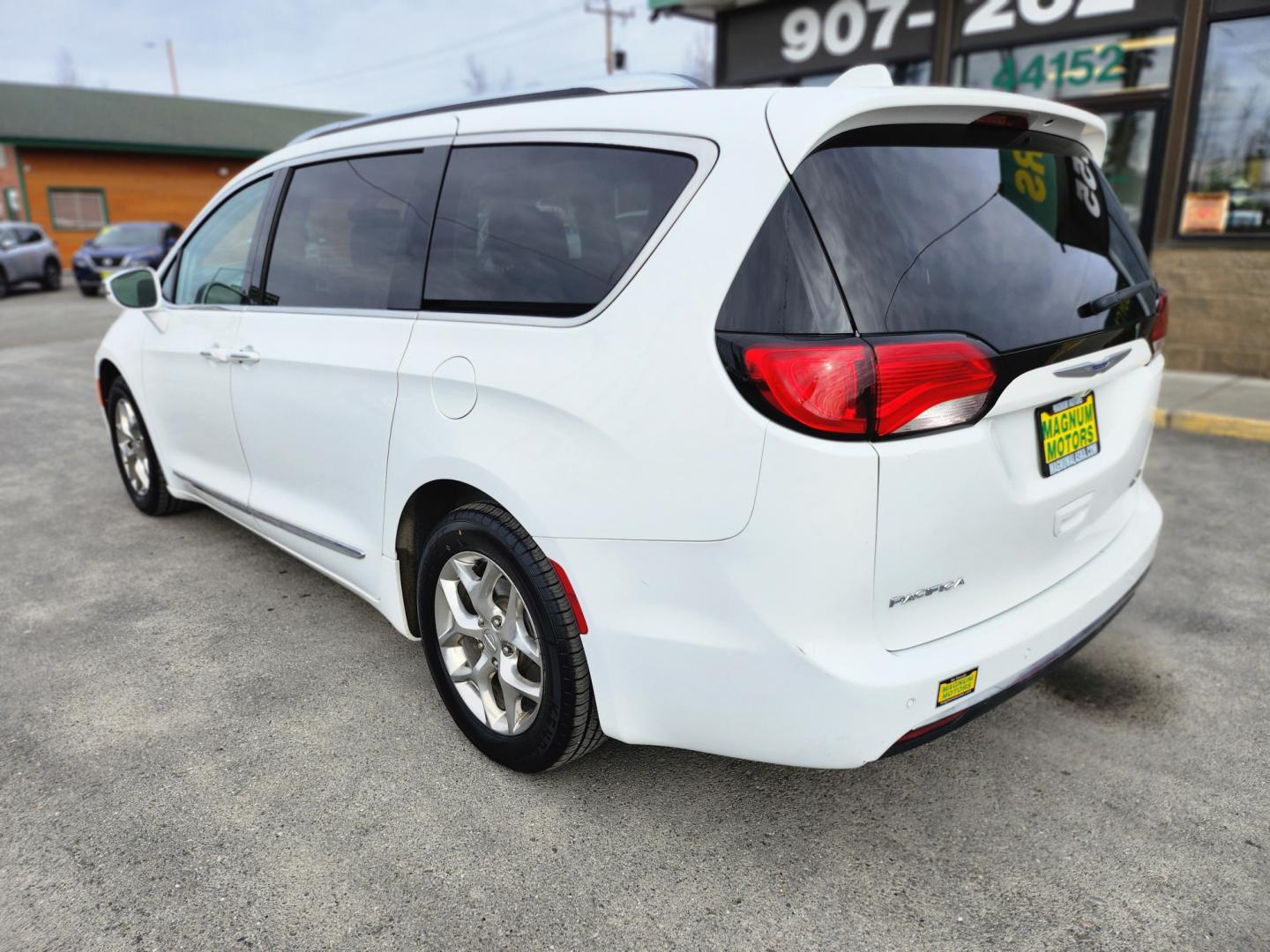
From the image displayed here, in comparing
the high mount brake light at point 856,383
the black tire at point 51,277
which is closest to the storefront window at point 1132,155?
the high mount brake light at point 856,383

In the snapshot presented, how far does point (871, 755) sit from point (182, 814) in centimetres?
181

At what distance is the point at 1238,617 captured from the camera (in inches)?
143

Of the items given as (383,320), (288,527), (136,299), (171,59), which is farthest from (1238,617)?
(171,59)

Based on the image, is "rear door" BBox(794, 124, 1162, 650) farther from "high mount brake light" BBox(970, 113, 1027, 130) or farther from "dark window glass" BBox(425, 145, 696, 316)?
"dark window glass" BBox(425, 145, 696, 316)

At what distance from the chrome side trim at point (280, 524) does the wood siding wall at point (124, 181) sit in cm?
3133

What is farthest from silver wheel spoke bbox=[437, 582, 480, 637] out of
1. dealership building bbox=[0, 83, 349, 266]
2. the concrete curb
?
dealership building bbox=[0, 83, 349, 266]

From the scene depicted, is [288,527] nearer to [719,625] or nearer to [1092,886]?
[719,625]

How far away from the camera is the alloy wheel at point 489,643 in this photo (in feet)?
8.18

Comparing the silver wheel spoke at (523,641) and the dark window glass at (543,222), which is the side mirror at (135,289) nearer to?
the dark window glass at (543,222)

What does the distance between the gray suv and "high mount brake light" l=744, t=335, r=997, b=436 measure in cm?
2282

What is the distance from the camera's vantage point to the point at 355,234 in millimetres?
3088

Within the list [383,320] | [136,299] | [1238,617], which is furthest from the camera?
[136,299]

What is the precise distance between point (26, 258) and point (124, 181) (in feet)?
41.1

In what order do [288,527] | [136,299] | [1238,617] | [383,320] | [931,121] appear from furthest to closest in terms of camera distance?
[136,299] < [1238,617] < [288,527] < [383,320] < [931,121]
